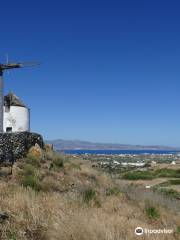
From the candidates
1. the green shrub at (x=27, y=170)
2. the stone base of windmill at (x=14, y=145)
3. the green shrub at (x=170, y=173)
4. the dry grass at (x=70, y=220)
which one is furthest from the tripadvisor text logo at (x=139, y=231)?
the green shrub at (x=170, y=173)

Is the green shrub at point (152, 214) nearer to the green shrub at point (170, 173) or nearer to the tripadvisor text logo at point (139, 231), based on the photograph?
the tripadvisor text logo at point (139, 231)

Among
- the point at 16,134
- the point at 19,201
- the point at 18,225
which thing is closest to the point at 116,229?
the point at 18,225

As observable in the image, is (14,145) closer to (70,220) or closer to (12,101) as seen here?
(12,101)

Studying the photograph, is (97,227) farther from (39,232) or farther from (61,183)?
(61,183)

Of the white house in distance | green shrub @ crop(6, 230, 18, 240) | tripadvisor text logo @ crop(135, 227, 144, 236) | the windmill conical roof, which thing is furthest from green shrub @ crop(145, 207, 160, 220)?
the windmill conical roof

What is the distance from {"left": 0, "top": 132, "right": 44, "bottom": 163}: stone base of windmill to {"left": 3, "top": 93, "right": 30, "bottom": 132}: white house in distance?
610cm

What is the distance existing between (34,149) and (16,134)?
1.52 metres

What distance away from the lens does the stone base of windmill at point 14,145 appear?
19.2m

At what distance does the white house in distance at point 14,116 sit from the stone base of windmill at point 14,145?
6.10m

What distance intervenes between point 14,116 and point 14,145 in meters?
8.45

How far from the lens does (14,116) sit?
28250 millimetres

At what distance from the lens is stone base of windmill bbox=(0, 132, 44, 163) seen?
19188 mm

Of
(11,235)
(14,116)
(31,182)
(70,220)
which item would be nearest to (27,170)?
(31,182)

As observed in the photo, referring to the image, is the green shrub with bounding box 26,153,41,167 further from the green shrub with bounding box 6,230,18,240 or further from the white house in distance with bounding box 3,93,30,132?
the green shrub with bounding box 6,230,18,240
